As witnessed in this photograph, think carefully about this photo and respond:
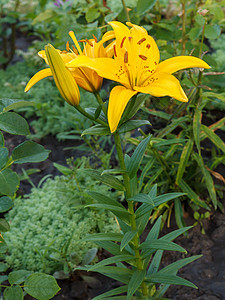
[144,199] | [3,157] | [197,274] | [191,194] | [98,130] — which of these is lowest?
[197,274]

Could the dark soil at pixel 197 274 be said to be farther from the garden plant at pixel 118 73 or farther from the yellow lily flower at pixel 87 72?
the yellow lily flower at pixel 87 72

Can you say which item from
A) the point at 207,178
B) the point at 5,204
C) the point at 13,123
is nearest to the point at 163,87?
the point at 13,123

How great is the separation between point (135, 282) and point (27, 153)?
596 mm

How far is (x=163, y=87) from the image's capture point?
3.05 ft

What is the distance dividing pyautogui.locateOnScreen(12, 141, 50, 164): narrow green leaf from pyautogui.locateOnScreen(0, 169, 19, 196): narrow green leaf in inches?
3.0

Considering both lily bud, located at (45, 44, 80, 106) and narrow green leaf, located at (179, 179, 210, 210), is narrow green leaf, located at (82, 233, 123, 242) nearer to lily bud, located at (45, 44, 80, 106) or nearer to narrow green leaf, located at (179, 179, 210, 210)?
lily bud, located at (45, 44, 80, 106)

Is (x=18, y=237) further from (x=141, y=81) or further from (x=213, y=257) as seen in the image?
(x=141, y=81)

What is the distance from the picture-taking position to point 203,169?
5.93 ft

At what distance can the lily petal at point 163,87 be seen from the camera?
0.90 metres

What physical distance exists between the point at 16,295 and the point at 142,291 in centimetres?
51

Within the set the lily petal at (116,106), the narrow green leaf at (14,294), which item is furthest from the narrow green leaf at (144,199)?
the narrow green leaf at (14,294)

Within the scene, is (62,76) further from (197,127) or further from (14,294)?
(197,127)

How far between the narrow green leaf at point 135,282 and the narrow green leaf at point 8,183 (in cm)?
53


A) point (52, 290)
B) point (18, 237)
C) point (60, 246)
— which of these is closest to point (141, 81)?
point (52, 290)
